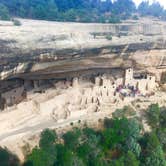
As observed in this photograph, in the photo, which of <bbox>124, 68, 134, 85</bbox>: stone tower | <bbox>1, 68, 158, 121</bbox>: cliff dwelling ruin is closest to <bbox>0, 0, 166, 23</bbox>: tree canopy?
<bbox>124, 68, 134, 85</bbox>: stone tower

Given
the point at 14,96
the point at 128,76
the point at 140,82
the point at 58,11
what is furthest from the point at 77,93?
the point at 58,11

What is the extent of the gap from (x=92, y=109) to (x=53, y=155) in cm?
335

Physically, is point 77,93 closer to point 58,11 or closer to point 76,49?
point 76,49

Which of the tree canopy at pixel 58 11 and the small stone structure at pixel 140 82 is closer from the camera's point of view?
the small stone structure at pixel 140 82

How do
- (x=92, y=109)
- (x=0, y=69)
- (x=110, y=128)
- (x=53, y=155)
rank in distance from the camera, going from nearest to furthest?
(x=0, y=69) → (x=53, y=155) → (x=110, y=128) → (x=92, y=109)

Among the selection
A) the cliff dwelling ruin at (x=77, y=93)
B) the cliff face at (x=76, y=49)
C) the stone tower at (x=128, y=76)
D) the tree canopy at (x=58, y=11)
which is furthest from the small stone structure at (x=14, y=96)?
the stone tower at (x=128, y=76)

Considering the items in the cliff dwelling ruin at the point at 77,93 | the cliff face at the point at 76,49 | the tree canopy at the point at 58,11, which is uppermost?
the tree canopy at the point at 58,11

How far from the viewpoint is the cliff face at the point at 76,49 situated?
398 inches

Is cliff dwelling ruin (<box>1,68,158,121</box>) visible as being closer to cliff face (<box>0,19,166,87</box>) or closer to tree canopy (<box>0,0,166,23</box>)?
cliff face (<box>0,19,166,87</box>)

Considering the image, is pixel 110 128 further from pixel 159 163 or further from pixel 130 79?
pixel 130 79

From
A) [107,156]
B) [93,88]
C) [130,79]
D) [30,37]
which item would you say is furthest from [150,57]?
[30,37]

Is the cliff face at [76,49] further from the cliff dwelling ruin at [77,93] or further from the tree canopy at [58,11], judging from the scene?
the tree canopy at [58,11]

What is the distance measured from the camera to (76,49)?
36.8 ft

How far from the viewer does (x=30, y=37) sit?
10.5 metres
